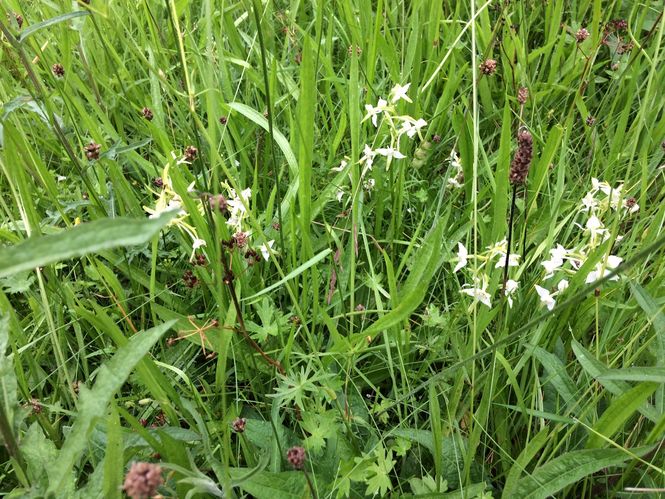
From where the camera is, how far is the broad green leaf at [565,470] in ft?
3.66

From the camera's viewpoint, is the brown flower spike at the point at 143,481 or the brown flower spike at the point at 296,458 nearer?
the brown flower spike at the point at 143,481

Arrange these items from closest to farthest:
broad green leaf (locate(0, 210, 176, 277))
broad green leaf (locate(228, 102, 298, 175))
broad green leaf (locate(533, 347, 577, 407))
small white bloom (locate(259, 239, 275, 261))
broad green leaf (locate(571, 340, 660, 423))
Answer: broad green leaf (locate(0, 210, 176, 277)) < broad green leaf (locate(571, 340, 660, 423)) < broad green leaf (locate(533, 347, 577, 407)) < small white bloom (locate(259, 239, 275, 261)) < broad green leaf (locate(228, 102, 298, 175))

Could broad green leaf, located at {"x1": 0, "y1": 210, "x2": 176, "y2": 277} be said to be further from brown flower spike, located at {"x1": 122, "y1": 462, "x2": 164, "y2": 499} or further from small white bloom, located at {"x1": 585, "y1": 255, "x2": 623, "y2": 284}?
small white bloom, located at {"x1": 585, "y1": 255, "x2": 623, "y2": 284}

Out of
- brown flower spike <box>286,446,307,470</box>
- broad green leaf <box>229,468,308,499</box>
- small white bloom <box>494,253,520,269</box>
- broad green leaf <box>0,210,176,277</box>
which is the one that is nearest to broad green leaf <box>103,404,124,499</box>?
broad green leaf <box>229,468,308,499</box>

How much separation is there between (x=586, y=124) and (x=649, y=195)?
0.34m

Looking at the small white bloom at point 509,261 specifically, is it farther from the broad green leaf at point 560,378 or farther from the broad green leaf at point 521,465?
the broad green leaf at point 521,465

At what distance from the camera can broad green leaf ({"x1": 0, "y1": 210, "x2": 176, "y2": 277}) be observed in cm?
56

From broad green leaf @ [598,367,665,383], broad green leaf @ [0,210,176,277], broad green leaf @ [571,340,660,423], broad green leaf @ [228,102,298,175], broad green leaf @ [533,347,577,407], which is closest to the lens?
broad green leaf @ [0,210,176,277]

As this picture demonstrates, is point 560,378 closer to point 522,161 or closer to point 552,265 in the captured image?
point 552,265

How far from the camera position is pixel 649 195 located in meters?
1.89

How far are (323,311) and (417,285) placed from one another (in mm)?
217

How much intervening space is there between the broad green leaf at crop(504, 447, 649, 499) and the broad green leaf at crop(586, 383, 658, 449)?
0.14 ft

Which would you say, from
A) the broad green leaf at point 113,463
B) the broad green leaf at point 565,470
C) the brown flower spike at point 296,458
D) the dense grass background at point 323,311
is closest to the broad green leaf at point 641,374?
the dense grass background at point 323,311

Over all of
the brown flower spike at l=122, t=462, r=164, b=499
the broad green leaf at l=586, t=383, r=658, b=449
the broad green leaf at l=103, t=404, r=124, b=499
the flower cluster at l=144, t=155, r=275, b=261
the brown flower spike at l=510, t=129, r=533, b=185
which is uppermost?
the brown flower spike at l=510, t=129, r=533, b=185
